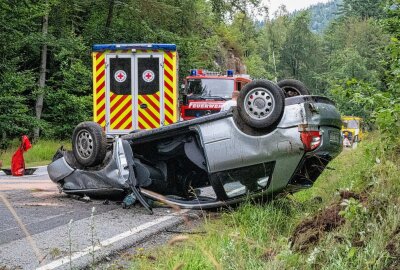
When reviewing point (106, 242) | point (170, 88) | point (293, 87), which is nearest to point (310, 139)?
point (293, 87)

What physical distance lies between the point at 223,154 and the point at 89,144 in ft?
6.12

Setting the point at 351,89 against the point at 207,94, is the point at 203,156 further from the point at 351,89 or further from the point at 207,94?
the point at 207,94

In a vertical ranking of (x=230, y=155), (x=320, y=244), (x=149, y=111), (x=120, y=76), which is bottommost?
(x=320, y=244)

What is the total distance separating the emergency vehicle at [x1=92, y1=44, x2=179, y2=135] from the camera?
37.6ft

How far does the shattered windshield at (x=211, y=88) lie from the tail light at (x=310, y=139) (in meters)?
11.4

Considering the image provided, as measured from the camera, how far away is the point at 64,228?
5328mm

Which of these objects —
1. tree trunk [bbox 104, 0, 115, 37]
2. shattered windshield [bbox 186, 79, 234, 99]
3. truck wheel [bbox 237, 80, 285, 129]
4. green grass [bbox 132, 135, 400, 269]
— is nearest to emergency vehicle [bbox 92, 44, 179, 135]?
shattered windshield [bbox 186, 79, 234, 99]

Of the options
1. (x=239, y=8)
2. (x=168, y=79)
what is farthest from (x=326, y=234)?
(x=239, y=8)

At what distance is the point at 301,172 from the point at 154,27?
66.4ft

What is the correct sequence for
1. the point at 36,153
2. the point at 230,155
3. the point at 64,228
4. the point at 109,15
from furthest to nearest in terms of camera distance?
the point at 109,15 < the point at 36,153 < the point at 230,155 < the point at 64,228

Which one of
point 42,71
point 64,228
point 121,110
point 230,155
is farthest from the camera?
point 42,71

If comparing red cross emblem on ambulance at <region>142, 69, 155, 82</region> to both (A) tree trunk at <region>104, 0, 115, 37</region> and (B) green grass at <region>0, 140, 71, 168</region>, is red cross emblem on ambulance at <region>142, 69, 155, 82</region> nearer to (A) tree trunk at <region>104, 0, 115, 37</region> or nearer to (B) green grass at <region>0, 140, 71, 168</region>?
(B) green grass at <region>0, 140, 71, 168</region>

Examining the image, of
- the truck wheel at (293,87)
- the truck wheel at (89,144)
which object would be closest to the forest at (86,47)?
the truck wheel at (293,87)

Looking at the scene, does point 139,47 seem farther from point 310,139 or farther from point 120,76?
point 310,139
